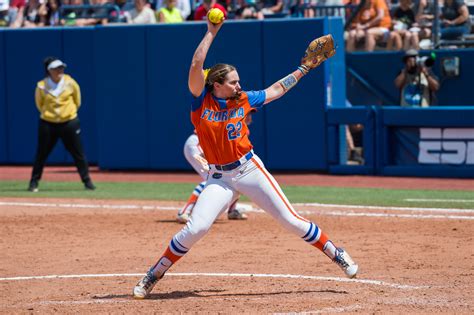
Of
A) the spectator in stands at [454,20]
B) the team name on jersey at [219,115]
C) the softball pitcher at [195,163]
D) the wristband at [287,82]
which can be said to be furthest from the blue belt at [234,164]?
the spectator in stands at [454,20]

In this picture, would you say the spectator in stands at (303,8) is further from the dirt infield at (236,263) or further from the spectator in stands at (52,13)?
the dirt infield at (236,263)

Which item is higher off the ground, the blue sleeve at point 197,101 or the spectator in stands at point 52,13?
the spectator in stands at point 52,13

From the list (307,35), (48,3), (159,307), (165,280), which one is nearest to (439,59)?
(307,35)

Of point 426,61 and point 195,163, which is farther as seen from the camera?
point 426,61

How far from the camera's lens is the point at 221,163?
8.14 m

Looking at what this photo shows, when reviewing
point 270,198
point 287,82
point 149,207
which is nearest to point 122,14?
point 149,207

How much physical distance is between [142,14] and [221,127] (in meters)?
13.0

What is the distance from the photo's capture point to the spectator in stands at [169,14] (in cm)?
2036

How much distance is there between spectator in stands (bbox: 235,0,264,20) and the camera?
20188 mm

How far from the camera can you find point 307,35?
18.5 metres

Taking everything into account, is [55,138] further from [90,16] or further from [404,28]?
[404,28]

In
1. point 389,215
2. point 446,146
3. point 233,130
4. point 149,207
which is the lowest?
point 149,207

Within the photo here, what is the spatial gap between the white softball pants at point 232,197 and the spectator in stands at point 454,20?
11.5 m

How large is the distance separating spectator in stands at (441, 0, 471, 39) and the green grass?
4251mm
